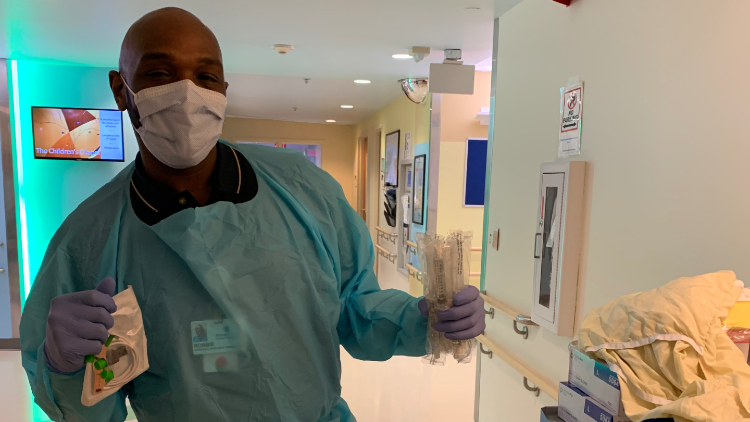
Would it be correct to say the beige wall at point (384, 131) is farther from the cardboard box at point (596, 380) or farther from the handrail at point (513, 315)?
the cardboard box at point (596, 380)

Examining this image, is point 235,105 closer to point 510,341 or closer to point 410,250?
point 410,250

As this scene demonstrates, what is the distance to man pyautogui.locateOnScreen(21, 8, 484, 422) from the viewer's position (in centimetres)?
106

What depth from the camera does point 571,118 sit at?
6.38 feet

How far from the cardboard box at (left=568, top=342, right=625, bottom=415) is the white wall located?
19.1 inches

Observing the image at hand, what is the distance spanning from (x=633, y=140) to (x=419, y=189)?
10.2 ft

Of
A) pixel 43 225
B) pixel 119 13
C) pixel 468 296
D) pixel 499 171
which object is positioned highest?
pixel 119 13

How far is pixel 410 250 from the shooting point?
5035 mm

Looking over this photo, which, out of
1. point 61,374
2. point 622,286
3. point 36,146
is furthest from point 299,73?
point 61,374

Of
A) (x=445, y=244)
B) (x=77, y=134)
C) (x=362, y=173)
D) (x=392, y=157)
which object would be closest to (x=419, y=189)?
(x=392, y=157)


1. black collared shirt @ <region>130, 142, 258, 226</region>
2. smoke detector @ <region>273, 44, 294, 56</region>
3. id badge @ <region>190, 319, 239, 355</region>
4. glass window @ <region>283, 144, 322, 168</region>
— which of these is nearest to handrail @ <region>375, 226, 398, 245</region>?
smoke detector @ <region>273, 44, 294, 56</region>

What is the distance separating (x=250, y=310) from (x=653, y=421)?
2.78ft

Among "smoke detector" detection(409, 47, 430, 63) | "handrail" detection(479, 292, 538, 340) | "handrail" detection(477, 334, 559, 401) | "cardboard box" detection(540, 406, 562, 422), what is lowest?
"handrail" detection(477, 334, 559, 401)

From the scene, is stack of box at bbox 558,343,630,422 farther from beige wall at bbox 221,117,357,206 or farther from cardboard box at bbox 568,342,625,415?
beige wall at bbox 221,117,357,206

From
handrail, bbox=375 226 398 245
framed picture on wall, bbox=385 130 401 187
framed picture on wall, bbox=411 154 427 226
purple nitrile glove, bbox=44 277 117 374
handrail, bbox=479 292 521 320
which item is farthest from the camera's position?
handrail, bbox=375 226 398 245
